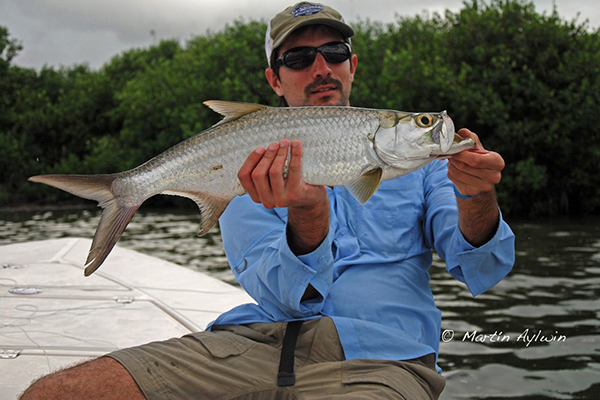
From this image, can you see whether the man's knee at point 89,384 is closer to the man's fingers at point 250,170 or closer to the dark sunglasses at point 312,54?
the man's fingers at point 250,170

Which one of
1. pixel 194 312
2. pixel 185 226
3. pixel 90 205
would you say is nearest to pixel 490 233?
pixel 194 312

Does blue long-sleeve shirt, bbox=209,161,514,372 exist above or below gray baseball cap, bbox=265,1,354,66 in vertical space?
below

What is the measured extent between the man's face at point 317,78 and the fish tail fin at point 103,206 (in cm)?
135

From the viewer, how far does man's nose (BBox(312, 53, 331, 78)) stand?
11.6 ft

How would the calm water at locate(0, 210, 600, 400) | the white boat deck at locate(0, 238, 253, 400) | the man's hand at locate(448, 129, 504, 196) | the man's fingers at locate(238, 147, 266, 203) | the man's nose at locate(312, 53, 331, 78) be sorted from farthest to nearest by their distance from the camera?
1. the calm water at locate(0, 210, 600, 400)
2. the white boat deck at locate(0, 238, 253, 400)
3. the man's nose at locate(312, 53, 331, 78)
4. the man's fingers at locate(238, 147, 266, 203)
5. the man's hand at locate(448, 129, 504, 196)

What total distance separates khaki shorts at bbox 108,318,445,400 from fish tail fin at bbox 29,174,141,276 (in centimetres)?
59

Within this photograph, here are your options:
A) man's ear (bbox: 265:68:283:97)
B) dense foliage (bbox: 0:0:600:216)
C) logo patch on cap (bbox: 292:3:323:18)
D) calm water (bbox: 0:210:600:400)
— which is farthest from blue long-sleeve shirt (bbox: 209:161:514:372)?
dense foliage (bbox: 0:0:600:216)

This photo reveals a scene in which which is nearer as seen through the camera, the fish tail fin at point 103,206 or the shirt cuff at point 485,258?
the fish tail fin at point 103,206

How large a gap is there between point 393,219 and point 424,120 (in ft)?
2.50

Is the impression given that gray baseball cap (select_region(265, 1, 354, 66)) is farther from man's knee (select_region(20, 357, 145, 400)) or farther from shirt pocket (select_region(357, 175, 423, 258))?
man's knee (select_region(20, 357, 145, 400))

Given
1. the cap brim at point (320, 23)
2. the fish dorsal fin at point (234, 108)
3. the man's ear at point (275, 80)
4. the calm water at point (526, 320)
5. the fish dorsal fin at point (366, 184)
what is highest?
the cap brim at point (320, 23)

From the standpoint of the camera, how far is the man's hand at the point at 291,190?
8.32 feet

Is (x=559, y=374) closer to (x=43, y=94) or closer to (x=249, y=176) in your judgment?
(x=249, y=176)

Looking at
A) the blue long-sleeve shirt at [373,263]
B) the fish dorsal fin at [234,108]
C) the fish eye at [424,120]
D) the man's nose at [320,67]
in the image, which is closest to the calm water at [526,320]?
the blue long-sleeve shirt at [373,263]
